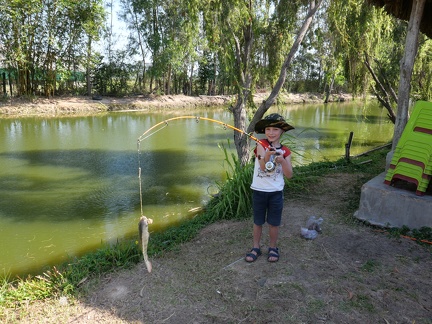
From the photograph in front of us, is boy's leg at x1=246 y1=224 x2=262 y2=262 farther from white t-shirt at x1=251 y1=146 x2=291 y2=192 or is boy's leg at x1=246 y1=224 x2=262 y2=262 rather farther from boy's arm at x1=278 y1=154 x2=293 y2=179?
boy's arm at x1=278 y1=154 x2=293 y2=179

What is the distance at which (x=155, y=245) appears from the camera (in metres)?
4.37

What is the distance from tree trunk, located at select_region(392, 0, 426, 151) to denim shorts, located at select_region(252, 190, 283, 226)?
8.32 feet

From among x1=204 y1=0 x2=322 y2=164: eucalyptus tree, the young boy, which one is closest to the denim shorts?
the young boy

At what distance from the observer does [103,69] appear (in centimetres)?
2550

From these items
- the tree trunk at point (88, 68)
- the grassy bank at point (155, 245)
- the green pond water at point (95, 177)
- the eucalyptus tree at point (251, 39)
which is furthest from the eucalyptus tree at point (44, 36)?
the grassy bank at point (155, 245)

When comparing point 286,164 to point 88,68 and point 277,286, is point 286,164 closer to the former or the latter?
point 277,286

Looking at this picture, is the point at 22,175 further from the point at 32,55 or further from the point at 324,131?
the point at 32,55

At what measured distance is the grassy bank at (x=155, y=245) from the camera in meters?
3.34

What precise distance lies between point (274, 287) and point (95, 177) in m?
6.64

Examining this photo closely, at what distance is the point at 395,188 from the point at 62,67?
21504mm

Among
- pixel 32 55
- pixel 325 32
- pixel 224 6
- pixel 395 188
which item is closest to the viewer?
pixel 395 188

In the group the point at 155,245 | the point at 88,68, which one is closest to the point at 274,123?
the point at 155,245

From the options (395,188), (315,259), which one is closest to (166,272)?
(315,259)

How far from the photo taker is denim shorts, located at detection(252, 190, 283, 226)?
3367 mm
